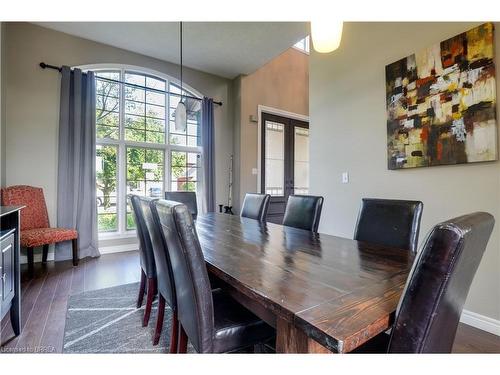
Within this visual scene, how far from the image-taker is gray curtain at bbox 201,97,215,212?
454 centimetres

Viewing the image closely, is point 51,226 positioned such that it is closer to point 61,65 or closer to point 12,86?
point 12,86

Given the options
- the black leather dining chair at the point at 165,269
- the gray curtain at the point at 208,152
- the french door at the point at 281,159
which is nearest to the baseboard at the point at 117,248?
the gray curtain at the point at 208,152

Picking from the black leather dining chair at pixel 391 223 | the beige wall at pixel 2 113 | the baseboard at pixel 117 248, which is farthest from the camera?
the baseboard at pixel 117 248

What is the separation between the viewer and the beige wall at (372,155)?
1.84 meters

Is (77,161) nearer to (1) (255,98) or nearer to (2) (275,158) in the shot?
(1) (255,98)

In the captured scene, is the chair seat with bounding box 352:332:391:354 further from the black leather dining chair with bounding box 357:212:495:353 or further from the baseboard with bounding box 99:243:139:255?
the baseboard with bounding box 99:243:139:255

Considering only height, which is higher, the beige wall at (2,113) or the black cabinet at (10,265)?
the beige wall at (2,113)

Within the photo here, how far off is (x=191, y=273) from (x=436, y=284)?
0.74 m

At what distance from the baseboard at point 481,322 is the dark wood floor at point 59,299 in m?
0.04

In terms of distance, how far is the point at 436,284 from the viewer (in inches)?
23.5

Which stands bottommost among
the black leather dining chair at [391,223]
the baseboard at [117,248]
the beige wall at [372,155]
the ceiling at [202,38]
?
the baseboard at [117,248]

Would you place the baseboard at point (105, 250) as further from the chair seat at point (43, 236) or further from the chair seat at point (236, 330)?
the chair seat at point (236, 330)

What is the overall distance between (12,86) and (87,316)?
310cm
